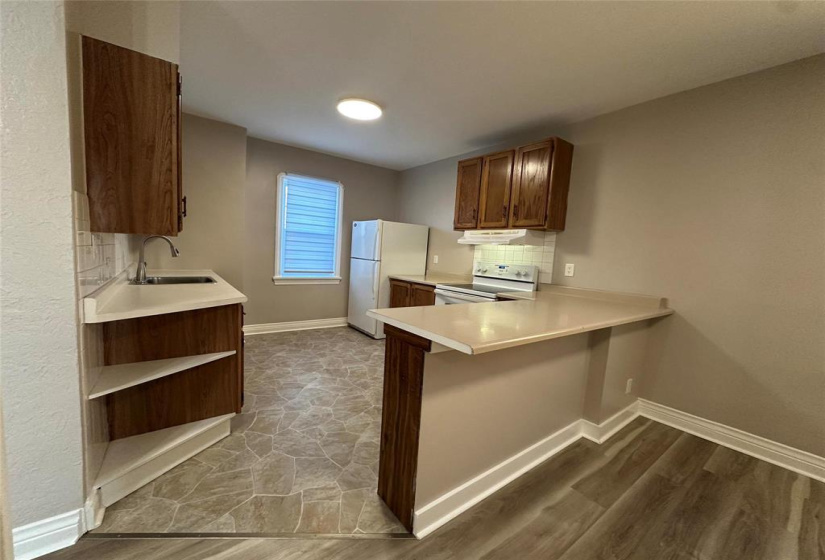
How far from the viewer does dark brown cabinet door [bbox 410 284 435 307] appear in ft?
12.1

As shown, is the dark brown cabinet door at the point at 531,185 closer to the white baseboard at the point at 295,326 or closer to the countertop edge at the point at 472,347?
the countertop edge at the point at 472,347

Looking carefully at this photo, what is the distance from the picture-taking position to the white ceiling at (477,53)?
5.51ft

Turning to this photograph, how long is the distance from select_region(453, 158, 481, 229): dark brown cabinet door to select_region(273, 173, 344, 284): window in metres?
1.86

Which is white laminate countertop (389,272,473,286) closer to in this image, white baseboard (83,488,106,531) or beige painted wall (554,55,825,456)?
beige painted wall (554,55,825,456)

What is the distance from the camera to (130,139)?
1506 millimetres

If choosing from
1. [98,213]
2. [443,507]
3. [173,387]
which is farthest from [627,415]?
[98,213]

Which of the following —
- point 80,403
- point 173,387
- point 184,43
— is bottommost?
point 173,387

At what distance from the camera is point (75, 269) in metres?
1.21

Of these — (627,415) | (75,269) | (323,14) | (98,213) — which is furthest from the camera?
(627,415)

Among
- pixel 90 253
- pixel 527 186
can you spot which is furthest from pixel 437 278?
pixel 90 253

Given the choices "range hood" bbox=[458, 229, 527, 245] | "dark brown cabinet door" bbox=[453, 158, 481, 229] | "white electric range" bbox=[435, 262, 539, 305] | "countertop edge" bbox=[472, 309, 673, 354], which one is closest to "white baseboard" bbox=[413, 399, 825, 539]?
"countertop edge" bbox=[472, 309, 673, 354]

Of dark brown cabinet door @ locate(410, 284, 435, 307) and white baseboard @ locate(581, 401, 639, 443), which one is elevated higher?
dark brown cabinet door @ locate(410, 284, 435, 307)

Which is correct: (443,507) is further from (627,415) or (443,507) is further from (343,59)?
(343,59)

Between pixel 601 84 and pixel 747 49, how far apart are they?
74 cm
